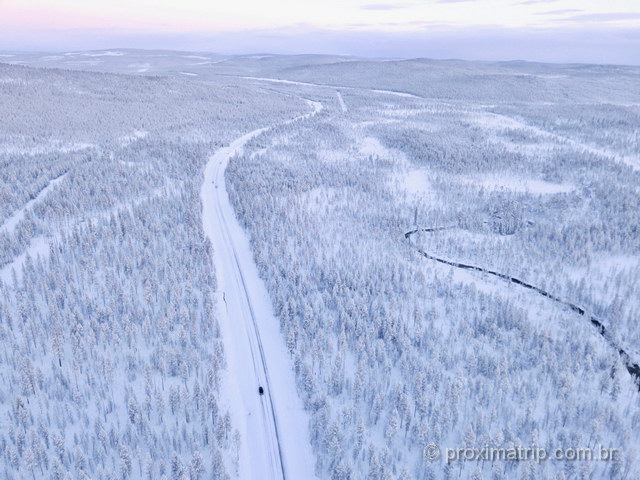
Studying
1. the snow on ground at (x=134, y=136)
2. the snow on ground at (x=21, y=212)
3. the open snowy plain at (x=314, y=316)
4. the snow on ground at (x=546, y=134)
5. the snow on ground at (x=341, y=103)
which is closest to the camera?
the open snowy plain at (x=314, y=316)

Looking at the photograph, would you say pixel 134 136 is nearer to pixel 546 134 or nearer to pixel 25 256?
pixel 25 256

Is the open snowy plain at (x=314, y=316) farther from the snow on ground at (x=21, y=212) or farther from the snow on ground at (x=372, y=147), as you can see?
the snow on ground at (x=372, y=147)

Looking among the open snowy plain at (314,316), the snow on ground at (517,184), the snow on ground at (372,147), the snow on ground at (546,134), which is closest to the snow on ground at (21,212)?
the open snowy plain at (314,316)

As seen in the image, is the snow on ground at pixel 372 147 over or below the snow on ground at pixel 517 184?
over

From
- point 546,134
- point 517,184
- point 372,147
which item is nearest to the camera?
point 517,184

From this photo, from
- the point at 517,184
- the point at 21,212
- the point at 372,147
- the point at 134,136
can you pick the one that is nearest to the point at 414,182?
the point at 517,184

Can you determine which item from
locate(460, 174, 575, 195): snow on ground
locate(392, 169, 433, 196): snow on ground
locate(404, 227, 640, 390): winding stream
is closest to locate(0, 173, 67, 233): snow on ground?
locate(404, 227, 640, 390): winding stream

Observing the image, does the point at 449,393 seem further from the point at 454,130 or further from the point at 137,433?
the point at 454,130

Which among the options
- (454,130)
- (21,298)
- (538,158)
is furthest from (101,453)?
(454,130)
